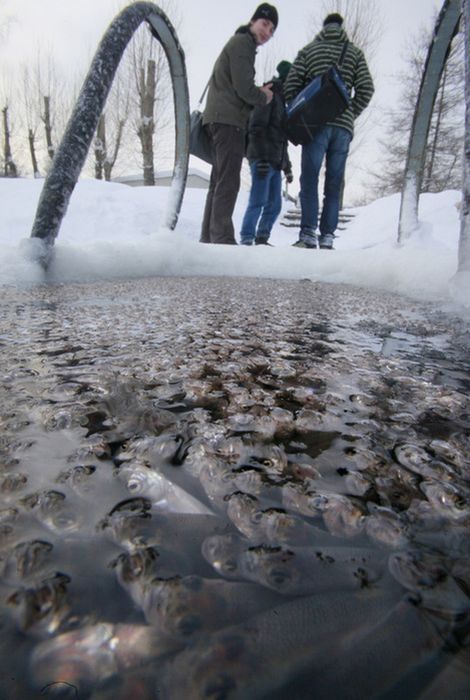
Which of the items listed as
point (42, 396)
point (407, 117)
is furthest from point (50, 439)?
point (407, 117)

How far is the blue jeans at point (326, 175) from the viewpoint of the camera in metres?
3.00

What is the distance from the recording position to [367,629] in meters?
0.22

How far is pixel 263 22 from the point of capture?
2.80m

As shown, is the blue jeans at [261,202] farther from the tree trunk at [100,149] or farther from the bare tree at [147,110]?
the tree trunk at [100,149]

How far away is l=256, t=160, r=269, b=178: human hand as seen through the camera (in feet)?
10.5

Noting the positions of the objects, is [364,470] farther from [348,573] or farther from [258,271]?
[258,271]

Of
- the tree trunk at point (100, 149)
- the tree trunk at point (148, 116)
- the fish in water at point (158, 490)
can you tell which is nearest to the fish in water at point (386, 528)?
the fish in water at point (158, 490)

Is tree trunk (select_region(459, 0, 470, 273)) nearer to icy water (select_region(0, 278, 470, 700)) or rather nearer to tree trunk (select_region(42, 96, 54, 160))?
icy water (select_region(0, 278, 470, 700))

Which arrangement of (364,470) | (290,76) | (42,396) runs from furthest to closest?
(290,76)
(42,396)
(364,470)

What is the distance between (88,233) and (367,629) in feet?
24.0

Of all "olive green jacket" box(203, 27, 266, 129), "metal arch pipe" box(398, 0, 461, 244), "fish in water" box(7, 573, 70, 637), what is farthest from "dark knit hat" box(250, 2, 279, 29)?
"fish in water" box(7, 573, 70, 637)

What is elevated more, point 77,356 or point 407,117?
point 407,117

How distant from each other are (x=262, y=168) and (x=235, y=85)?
58 cm

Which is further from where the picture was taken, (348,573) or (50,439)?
(50,439)
